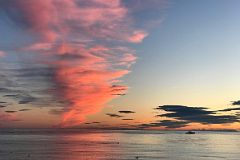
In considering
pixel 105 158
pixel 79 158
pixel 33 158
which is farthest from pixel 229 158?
pixel 33 158

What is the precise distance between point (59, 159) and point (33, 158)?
26.3 ft

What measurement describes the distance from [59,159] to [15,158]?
12652 mm

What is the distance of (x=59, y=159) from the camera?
99.6 meters

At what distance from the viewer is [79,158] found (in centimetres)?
10381

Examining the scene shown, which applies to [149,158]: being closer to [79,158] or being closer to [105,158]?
[105,158]

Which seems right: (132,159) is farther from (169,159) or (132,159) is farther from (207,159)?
(207,159)

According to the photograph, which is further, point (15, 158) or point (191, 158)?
point (191, 158)

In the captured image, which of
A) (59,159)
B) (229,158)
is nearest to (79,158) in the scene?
(59,159)

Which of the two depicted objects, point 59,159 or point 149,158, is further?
point 149,158

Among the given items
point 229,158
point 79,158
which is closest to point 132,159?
point 79,158

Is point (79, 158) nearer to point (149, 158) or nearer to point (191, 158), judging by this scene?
point (149, 158)

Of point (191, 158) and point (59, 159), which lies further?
point (191, 158)

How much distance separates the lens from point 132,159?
104m

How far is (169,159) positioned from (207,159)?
37.2 ft
